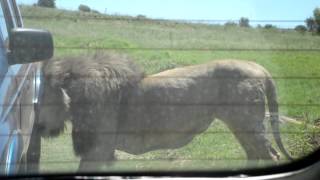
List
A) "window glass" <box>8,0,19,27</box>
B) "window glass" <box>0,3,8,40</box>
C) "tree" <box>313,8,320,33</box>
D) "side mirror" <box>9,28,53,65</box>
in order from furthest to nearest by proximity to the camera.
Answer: "window glass" <box>8,0,19,27</box>
"window glass" <box>0,3,8,40</box>
"tree" <box>313,8,320,33</box>
"side mirror" <box>9,28,53,65</box>

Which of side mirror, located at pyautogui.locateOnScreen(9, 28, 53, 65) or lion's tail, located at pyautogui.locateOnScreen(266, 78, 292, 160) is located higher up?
side mirror, located at pyautogui.locateOnScreen(9, 28, 53, 65)

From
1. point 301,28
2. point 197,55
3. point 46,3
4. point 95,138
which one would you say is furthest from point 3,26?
point 301,28

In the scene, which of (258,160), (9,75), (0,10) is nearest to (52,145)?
(9,75)

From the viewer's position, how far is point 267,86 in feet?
10.1

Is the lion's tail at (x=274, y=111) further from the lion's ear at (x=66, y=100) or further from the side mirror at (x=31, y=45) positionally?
the side mirror at (x=31, y=45)

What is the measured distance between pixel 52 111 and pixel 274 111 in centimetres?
96

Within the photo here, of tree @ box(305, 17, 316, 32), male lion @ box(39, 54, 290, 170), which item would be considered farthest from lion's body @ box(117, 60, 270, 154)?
tree @ box(305, 17, 316, 32)

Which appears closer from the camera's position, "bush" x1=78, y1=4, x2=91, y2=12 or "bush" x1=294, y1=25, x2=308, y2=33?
"bush" x1=78, y1=4, x2=91, y2=12

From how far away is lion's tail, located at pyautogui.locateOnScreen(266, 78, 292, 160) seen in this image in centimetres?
305

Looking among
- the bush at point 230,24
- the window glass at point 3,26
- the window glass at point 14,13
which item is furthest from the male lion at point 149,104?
the window glass at point 14,13

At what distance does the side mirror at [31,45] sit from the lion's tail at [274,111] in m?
0.94

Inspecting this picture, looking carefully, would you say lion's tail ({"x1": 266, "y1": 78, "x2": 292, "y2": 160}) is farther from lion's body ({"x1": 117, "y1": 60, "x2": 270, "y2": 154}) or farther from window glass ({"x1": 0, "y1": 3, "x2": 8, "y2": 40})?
window glass ({"x1": 0, "y1": 3, "x2": 8, "y2": 40})

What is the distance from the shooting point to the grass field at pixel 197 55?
284 cm

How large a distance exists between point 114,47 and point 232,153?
2.21 ft
